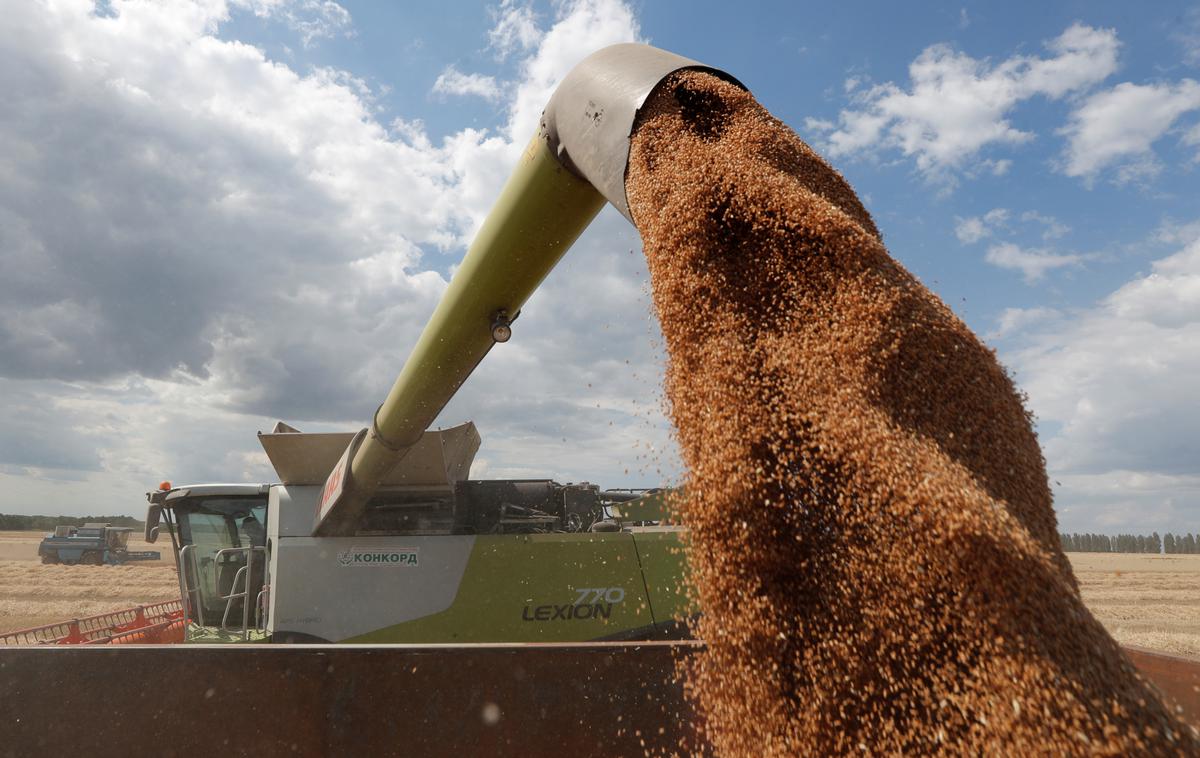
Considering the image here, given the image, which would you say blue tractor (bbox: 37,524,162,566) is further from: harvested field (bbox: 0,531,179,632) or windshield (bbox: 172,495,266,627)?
windshield (bbox: 172,495,266,627)

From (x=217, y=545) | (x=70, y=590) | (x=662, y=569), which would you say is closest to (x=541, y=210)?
(x=662, y=569)

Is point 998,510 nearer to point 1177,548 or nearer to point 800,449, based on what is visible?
point 800,449

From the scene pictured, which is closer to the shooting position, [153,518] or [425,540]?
[425,540]

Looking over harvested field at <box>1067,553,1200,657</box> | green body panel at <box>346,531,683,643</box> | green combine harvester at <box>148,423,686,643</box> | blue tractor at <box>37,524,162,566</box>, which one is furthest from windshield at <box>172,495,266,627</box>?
blue tractor at <box>37,524,162,566</box>

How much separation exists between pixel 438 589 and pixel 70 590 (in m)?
14.8

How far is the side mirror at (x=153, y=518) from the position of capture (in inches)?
193

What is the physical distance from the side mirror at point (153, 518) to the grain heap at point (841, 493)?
4.24 m

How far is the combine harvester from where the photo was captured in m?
2.12

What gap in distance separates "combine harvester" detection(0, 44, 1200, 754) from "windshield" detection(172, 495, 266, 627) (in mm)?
13

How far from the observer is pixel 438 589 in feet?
13.6

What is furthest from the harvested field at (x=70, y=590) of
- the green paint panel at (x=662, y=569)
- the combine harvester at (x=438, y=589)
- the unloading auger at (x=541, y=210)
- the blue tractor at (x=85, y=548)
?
the unloading auger at (x=541, y=210)

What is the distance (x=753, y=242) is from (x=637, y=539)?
9.09 feet

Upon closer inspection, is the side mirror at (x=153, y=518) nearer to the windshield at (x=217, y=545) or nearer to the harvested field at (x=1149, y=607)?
the windshield at (x=217, y=545)

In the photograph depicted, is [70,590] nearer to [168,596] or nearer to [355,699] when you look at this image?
[168,596]
